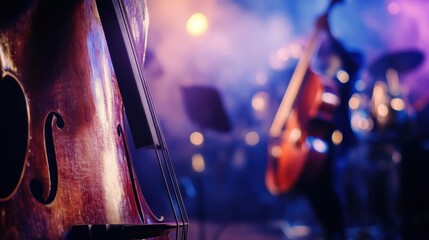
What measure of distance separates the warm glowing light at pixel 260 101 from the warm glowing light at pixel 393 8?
6.31 ft

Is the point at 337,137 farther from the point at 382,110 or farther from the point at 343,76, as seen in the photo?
the point at 382,110

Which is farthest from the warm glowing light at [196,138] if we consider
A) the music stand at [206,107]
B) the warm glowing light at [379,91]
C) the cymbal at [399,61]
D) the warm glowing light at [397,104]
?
the music stand at [206,107]

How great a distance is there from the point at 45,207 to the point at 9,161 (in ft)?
0.30

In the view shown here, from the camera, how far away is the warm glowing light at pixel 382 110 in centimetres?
402

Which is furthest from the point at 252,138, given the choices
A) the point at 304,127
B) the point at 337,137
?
the point at 304,127

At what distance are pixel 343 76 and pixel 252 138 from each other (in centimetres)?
338

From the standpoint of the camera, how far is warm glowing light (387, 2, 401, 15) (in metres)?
5.15

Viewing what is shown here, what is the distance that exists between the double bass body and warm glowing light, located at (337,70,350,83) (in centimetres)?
255

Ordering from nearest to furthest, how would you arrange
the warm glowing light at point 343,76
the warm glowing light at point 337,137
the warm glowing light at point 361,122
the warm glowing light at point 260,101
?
1. the warm glowing light at point 337,137
2. the warm glowing light at point 343,76
3. the warm glowing light at point 361,122
4. the warm glowing light at point 260,101

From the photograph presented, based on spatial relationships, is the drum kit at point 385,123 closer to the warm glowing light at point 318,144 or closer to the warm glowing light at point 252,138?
the warm glowing light at point 318,144

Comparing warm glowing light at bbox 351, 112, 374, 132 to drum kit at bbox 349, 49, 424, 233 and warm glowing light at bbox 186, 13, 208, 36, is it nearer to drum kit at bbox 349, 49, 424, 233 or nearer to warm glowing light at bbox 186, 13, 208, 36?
drum kit at bbox 349, 49, 424, 233

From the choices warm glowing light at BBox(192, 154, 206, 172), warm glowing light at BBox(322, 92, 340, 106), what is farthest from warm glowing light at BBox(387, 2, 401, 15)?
warm glowing light at BBox(192, 154, 206, 172)

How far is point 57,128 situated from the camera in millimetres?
730

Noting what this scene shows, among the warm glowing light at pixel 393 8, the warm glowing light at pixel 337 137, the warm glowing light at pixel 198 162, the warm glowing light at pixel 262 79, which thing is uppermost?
the warm glowing light at pixel 393 8
